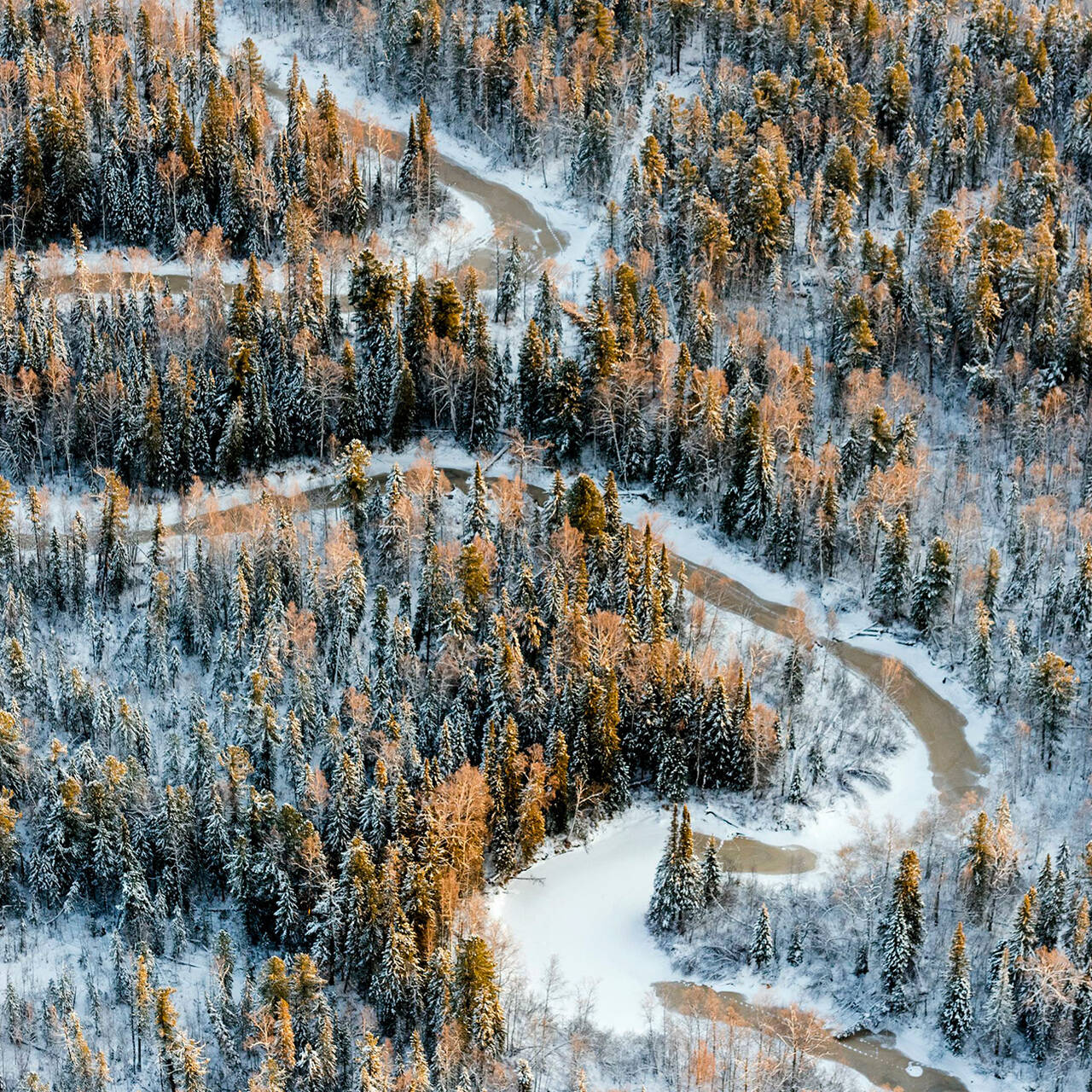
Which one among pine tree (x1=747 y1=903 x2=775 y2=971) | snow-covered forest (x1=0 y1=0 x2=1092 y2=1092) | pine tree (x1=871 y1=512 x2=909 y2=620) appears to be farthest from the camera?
pine tree (x1=871 y1=512 x2=909 y2=620)

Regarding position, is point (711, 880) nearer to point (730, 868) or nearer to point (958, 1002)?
point (730, 868)

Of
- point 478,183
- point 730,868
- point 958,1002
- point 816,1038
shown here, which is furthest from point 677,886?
point 478,183

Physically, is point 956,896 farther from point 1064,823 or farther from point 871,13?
point 871,13

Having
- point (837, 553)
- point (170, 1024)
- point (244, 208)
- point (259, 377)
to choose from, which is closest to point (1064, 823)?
point (837, 553)

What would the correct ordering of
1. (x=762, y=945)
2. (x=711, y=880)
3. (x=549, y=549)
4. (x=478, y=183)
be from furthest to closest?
1. (x=478, y=183)
2. (x=549, y=549)
3. (x=711, y=880)
4. (x=762, y=945)

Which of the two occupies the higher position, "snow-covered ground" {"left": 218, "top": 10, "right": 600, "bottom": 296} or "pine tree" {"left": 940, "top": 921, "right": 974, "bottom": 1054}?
"snow-covered ground" {"left": 218, "top": 10, "right": 600, "bottom": 296}

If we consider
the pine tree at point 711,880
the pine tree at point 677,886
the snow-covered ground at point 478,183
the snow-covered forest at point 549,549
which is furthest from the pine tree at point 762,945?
the snow-covered ground at point 478,183

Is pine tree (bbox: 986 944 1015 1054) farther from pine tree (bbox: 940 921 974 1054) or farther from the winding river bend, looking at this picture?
the winding river bend

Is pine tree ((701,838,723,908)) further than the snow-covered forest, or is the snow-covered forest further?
pine tree ((701,838,723,908))

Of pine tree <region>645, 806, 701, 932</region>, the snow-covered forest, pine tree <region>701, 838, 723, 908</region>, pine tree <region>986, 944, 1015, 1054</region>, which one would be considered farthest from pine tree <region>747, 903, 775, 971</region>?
pine tree <region>986, 944, 1015, 1054</region>
